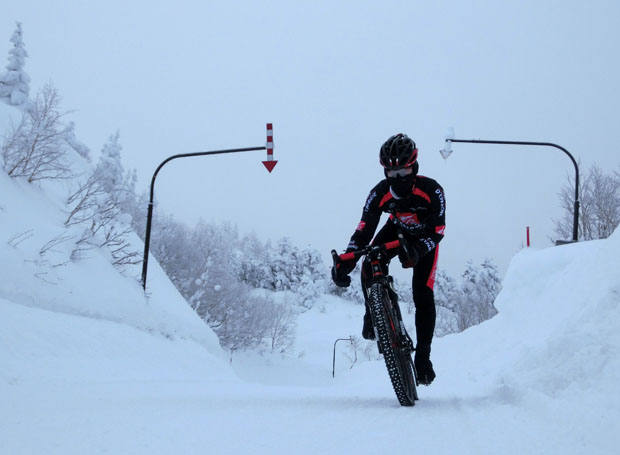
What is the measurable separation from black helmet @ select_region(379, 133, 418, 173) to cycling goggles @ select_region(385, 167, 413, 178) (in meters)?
0.05

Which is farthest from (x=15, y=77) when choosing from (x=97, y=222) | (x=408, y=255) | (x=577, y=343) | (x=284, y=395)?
(x=577, y=343)

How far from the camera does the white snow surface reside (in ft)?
9.41

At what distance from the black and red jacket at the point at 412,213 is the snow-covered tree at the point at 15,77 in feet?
95.5

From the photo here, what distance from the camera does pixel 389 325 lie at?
14.9 ft

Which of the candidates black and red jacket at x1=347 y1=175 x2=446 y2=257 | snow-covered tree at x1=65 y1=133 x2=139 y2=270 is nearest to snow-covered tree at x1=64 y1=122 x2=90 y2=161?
snow-covered tree at x1=65 y1=133 x2=139 y2=270

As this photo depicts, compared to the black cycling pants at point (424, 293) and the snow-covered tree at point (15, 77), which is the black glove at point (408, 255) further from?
→ the snow-covered tree at point (15, 77)

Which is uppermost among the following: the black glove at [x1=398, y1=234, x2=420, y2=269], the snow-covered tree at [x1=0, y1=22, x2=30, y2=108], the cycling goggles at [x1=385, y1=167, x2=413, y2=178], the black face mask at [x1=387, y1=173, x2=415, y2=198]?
the snow-covered tree at [x1=0, y1=22, x2=30, y2=108]

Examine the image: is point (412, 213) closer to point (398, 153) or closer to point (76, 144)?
point (398, 153)

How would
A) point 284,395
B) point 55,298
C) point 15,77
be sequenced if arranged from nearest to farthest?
point 284,395 → point 55,298 → point 15,77

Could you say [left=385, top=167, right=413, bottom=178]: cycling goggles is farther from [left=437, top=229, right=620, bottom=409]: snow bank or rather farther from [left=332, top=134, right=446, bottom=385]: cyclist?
[left=437, top=229, right=620, bottom=409]: snow bank

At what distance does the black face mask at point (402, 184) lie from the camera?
4.96 meters

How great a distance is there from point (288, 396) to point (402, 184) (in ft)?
8.22

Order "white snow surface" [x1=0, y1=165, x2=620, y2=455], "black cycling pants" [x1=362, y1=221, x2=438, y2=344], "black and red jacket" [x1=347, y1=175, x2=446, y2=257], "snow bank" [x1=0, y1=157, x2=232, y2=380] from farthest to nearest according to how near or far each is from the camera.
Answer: "snow bank" [x1=0, y1=157, x2=232, y2=380] < "black cycling pants" [x1=362, y1=221, x2=438, y2=344] < "black and red jacket" [x1=347, y1=175, x2=446, y2=257] < "white snow surface" [x1=0, y1=165, x2=620, y2=455]

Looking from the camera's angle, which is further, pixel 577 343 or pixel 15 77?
pixel 15 77
